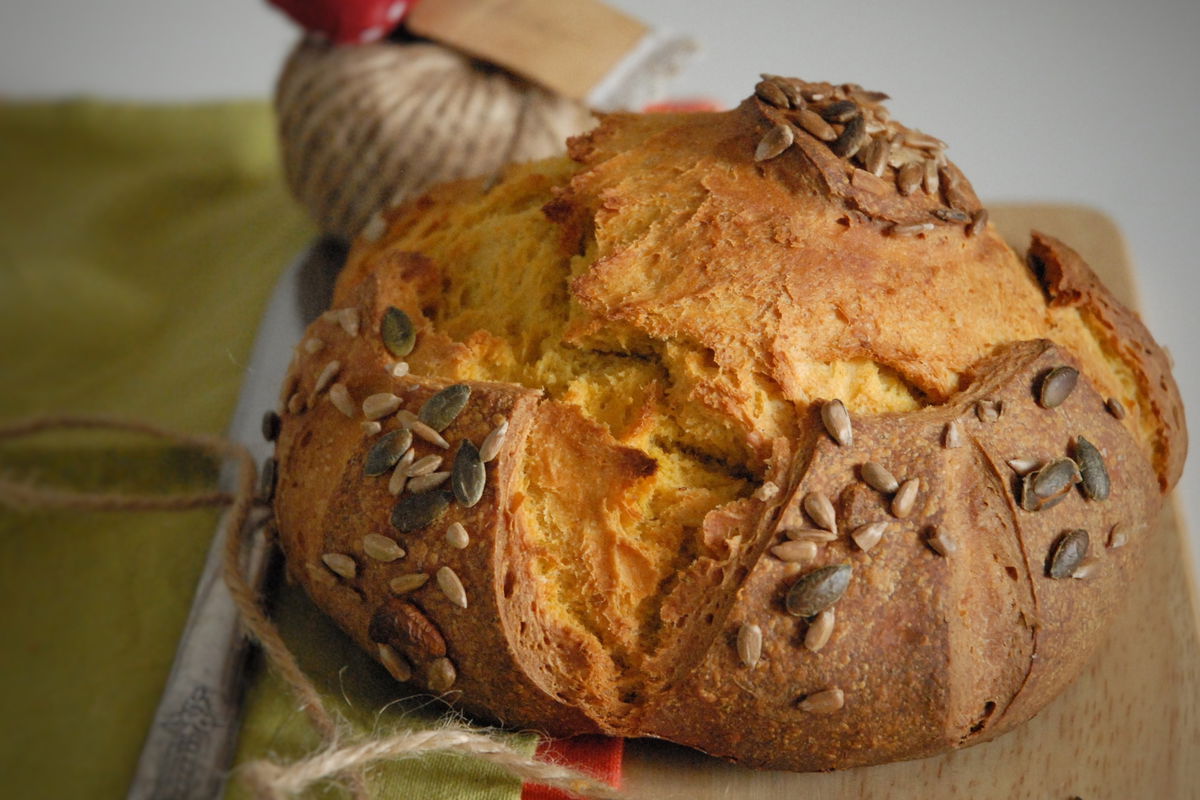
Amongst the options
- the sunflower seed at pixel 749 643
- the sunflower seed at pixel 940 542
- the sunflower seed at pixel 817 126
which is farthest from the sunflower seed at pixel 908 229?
the sunflower seed at pixel 749 643

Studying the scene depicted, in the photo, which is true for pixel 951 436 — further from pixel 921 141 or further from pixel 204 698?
pixel 204 698

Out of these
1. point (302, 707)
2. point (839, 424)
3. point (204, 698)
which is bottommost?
point (204, 698)

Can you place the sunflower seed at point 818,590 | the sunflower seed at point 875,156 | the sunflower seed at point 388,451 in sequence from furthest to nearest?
the sunflower seed at point 875,156 < the sunflower seed at point 388,451 < the sunflower seed at point 818,590

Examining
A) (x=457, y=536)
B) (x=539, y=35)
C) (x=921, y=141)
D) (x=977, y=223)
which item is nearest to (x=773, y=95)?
(x=921, y=141)

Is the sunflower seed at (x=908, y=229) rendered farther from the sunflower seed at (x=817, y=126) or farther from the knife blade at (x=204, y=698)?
the knife blade at (x=204, y=698)

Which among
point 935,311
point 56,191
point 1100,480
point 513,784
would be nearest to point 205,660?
point 513,784
